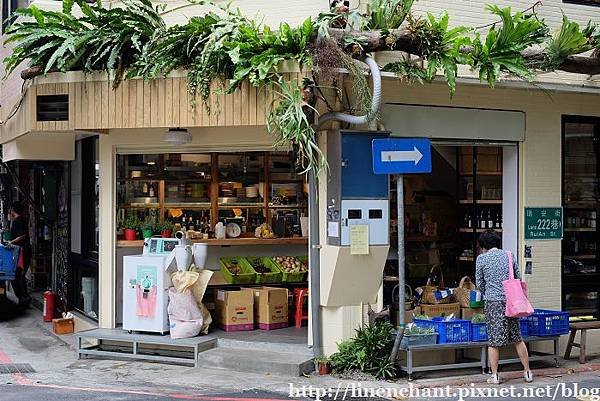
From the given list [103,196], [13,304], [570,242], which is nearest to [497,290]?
[570,242]

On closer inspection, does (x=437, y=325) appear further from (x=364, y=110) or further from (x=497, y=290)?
(x=364, y=110)

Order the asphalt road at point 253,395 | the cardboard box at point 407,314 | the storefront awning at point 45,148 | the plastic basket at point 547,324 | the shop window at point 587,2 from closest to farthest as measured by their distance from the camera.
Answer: the asphalt road at point 253,395 → the cardboard box at point 407,314 → the plastic basket at point 547,324 → the shop window at point 587,2 → the storefront awning at point 45,148

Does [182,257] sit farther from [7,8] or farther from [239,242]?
[7,8]

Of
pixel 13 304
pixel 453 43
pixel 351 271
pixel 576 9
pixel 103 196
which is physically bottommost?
pixel 13 304

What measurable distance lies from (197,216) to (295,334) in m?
2.72

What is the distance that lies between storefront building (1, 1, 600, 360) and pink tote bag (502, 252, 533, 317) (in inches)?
60.4

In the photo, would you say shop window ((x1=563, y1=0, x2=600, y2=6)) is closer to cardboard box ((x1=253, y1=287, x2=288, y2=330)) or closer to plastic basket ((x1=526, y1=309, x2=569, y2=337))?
plastic basket ((x1=526, y1=309, x2=569, y2=337))

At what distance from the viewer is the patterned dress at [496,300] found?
941cm

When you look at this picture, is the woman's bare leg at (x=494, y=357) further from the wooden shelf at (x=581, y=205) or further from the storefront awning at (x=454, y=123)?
the wooden shelf at (x=581, y=205)

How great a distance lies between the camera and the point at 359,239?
32.5 feet

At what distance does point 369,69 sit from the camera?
9.77 meters

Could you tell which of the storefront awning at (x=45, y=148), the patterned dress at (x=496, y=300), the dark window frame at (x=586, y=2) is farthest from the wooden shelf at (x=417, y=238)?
the storefront awning at (x=45, y=148)

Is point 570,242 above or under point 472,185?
under

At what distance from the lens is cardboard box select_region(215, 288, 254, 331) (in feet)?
37.9
